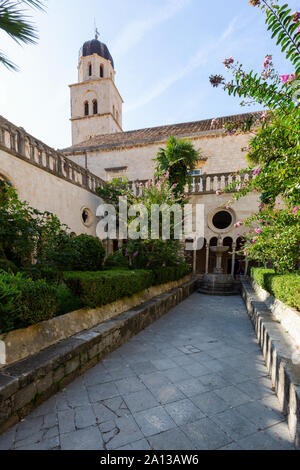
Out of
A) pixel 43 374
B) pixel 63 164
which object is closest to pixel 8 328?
pixel 43 374

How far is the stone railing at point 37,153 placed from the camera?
5.79 meters

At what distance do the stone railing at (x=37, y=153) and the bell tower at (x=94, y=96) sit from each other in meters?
15.2

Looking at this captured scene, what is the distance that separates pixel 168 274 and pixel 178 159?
516 cm

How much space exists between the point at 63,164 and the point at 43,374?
7464mm

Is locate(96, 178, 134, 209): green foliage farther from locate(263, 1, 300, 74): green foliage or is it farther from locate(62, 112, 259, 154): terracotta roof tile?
locate(263, 1, 300, 74): green foliage

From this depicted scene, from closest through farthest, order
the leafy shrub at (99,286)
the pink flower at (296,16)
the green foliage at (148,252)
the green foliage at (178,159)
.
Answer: the pink flower at (296,16) < the leafy shrub at (99,286) < the green foliage at (148,252) < the green foliage at (178,159)

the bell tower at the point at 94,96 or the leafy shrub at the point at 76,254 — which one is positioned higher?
the bell tower at the point at 94,96

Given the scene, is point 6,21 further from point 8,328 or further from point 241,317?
point 241,317

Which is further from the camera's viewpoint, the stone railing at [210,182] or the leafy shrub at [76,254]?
the stone railing at [210,182]

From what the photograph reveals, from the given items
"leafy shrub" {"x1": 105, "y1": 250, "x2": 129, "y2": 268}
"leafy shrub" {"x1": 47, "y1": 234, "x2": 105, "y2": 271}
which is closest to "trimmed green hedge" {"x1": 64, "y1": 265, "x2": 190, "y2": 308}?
"leafy shrub" {"x1": 47, "y1": 234, "x2": 105, "y2": 271}

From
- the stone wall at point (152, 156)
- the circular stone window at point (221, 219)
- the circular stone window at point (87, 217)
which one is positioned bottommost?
the circular stone window at point (87, 217)

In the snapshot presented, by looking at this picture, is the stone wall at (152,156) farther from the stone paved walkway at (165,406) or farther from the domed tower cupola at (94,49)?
the domed tower cupola at (94,49)

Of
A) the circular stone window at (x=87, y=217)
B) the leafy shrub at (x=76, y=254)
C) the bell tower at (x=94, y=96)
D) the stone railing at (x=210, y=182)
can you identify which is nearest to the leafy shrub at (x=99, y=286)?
the leafy shrub at (x=76, y=254)

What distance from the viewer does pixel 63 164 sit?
7941 millimetres
